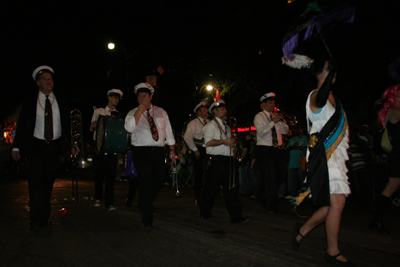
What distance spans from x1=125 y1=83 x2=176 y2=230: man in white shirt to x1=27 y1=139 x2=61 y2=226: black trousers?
123cm

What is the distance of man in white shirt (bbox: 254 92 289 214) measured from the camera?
723cm

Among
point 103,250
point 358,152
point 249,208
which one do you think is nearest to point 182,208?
point 249,208

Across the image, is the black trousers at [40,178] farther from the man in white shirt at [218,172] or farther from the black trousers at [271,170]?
the black trousers at [271,170]

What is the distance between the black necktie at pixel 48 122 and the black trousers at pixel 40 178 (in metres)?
0.10

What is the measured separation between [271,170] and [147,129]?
2.66m

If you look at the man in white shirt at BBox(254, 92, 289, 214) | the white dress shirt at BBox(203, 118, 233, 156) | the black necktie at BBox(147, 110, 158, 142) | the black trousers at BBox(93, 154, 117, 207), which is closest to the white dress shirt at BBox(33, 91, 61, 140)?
the black necktie at BBox(147, 110, 158, 142)

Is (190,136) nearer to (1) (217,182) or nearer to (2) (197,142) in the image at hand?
(2) (197,142)

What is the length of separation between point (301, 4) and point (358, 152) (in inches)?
254

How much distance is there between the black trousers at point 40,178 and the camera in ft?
18.3

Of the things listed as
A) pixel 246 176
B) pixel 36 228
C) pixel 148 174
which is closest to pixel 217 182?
pixel 148 174

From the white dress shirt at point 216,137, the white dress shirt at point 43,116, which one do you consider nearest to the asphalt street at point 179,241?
the white dress shirt at point 216,137

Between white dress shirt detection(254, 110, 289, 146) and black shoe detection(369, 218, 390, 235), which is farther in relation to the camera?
white dress shirt detection(254, 110, 289, 146)

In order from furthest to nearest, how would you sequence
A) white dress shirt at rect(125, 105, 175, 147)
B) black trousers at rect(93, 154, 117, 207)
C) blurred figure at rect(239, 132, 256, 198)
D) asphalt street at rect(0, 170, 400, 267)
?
blurred figure at rect(239, 132, 256, 198) → black trousers at rect(93, 154, 117, 207) → white dress shirt at rect(125, 105, 175, 147) → asphalt street at rect(0, 170, 400, 267)

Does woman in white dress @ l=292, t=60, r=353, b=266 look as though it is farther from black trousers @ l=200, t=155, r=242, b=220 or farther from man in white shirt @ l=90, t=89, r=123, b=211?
man in white shirt @ l=90, t=89, r=123, b=211
